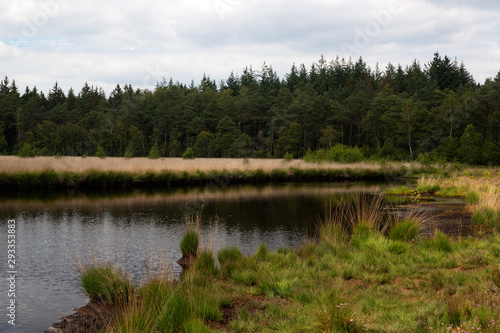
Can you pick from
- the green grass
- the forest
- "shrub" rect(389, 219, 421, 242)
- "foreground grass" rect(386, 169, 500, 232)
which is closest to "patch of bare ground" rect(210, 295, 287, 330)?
the green grass

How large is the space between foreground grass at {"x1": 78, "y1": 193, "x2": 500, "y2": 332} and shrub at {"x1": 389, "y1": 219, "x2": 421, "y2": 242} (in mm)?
35

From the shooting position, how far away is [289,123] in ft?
243

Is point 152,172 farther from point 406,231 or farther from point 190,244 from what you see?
point 406,231

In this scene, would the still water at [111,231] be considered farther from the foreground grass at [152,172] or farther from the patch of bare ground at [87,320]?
the foreground grass at [152,172]

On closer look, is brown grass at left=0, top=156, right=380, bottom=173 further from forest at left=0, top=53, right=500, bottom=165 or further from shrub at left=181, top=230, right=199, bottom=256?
forest at left=0, top=53, right=500, bottom=165

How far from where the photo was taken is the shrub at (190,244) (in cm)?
785

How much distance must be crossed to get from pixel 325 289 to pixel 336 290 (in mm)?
519

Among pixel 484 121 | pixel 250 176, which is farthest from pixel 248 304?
pixel 484 121

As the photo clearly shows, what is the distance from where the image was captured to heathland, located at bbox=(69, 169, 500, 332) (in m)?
4.09

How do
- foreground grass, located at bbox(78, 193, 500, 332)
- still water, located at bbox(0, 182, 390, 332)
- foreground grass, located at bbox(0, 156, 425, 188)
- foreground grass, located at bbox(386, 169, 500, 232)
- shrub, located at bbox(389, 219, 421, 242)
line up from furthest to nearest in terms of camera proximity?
foreground grass, located at bbox(0, 156, 425, 188), foreground grass, located at bbox(386, 169, 500, 232), shrub, located at bbox(389, 219, 421, 242), still water, located at bbox(0, 182, 390, 332), foreground grass, located at bbox(78, 193, 500, 332)

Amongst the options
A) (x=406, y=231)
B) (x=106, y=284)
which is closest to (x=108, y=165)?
(x=406, y=231)

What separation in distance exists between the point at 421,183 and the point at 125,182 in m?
16.0

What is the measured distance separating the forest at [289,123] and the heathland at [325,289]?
4981 centimetres

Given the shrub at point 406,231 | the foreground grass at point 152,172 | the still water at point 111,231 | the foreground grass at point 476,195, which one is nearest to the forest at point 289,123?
the foreground grass at point 152,172
